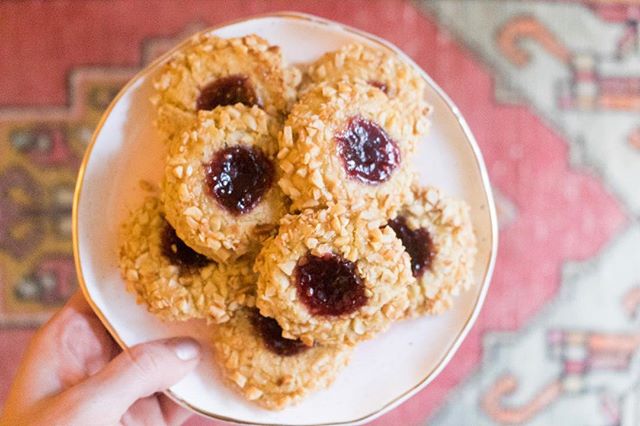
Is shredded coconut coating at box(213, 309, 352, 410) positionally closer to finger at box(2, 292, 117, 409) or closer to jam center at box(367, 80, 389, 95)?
finger at box(2, 292, 117, 409)

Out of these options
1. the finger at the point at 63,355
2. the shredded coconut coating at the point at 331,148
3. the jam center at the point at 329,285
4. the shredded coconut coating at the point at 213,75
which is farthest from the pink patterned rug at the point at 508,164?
the jam center at the point at 329,285

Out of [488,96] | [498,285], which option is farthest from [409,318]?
[488,96]

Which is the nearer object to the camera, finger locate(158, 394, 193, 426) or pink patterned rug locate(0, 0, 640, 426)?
finger locate(158, 394, 193, 426)

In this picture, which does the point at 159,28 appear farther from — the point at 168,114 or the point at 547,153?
the point at 547,153

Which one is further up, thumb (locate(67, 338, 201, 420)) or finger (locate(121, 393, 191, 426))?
thumb (locate(67, 338, 201, 420))

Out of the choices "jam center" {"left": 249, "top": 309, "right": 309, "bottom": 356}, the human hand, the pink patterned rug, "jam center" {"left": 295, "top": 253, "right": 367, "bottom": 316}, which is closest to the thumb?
the human hand

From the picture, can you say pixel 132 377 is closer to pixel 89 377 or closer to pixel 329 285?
pixel 89 377

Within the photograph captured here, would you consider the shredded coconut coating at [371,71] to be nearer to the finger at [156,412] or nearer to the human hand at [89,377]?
the human hand at [89,377]
